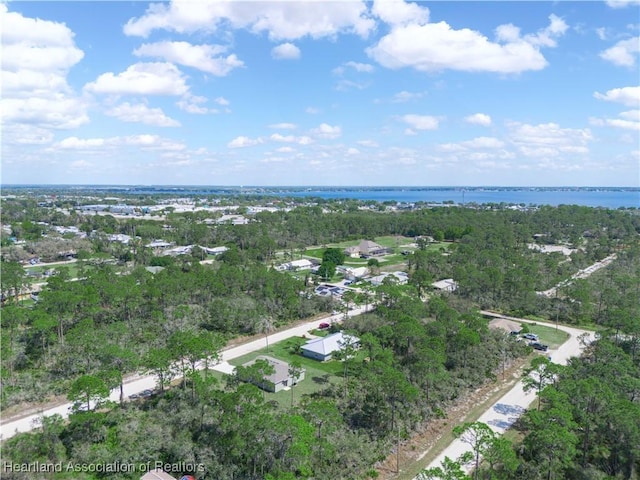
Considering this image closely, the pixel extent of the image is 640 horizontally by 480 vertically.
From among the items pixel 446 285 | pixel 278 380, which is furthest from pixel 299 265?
pixel 278 380

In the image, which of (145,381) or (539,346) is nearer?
(145,381)

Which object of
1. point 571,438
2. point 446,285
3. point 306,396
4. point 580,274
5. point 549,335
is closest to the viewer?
point 571,438

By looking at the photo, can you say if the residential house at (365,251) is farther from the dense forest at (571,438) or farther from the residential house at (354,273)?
the dense forest at (571,438)

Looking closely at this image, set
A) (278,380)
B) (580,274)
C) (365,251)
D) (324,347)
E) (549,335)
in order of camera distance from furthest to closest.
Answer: (365,251), (580,274), (549,335), (324,347), (278,380)

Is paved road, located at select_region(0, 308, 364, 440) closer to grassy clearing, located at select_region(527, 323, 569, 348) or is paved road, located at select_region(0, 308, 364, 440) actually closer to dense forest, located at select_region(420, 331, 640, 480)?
grassy clearing, located at select_region(527, 323, 569, 348)

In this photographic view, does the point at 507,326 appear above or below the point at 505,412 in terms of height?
above

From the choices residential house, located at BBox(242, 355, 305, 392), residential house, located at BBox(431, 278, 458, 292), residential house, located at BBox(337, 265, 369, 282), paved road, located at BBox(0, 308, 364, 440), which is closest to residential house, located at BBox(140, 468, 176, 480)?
paved road, located at BBox(0, 308, 364, 440)

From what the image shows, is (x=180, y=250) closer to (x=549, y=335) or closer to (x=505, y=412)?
(x=549, y=335)

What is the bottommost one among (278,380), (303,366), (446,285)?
(303,366)
